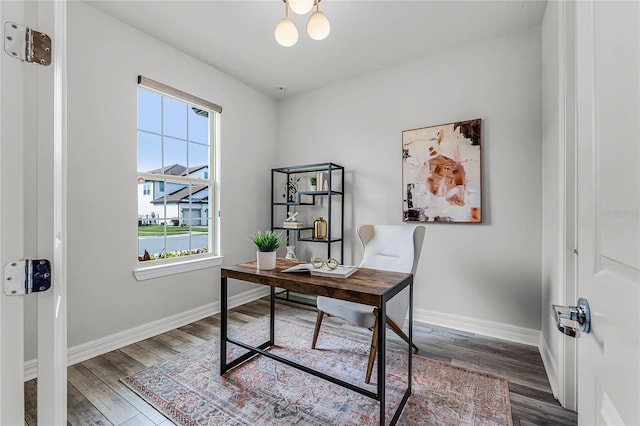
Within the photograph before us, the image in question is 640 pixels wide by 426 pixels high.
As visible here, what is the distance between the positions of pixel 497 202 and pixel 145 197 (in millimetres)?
3230

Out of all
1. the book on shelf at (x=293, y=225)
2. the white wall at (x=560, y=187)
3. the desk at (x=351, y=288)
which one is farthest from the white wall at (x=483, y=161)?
the desk at (x=351, y=288)

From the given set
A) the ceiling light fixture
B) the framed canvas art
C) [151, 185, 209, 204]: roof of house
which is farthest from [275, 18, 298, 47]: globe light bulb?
[151, 185, 209, 204]: roof of house

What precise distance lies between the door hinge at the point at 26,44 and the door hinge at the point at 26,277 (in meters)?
0.48

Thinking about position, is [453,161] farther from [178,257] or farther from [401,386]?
[178,257]

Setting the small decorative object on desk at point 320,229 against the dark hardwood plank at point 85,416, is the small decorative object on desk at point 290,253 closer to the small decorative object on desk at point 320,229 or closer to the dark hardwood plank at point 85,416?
the small decorative object on desk at point 320,229

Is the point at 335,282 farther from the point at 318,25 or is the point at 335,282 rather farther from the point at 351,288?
the point at 318,25

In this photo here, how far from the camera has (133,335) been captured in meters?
2.48

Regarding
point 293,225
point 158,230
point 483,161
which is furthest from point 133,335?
point 483,161

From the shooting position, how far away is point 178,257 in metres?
2.95

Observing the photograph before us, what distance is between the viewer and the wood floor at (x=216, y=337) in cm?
158

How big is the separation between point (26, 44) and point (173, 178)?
7.68 feet

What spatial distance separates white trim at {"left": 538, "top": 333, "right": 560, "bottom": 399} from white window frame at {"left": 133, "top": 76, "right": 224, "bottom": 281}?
3027mm

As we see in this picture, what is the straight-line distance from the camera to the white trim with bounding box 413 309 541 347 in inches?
96.6

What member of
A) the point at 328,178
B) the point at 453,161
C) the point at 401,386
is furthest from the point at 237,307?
the point at 453,161
